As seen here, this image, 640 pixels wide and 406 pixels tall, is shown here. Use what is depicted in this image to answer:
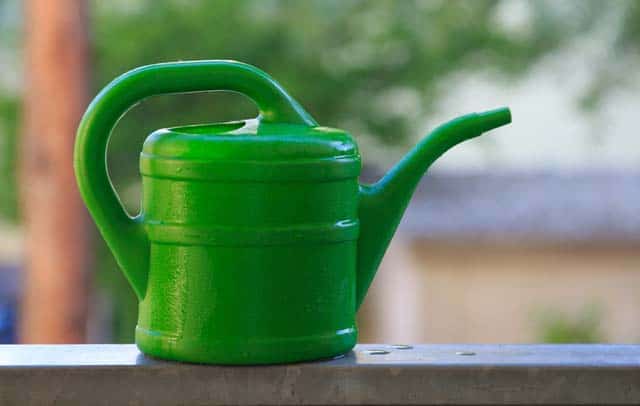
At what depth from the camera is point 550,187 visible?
1176 centimetres

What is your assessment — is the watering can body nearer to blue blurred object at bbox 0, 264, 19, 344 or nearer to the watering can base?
the watering can base

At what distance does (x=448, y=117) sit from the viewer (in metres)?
10.1

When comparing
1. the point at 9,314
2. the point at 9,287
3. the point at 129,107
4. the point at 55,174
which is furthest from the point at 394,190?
the point at 9,287

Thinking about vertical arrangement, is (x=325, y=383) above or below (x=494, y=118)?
below

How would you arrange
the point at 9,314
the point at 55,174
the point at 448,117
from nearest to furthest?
1. the point at 55,174
2. the point at 9,314
3. the point at 448,117

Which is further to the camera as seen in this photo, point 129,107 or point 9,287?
point 9,287

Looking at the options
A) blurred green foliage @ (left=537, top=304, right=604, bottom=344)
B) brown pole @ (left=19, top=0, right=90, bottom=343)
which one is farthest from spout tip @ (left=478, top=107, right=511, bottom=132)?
blurred green foliage @ (left=537, top=304, right=604, bottom=344)

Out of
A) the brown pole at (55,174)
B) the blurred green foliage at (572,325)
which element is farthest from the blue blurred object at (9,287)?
the blurred green foliage at (572,325)

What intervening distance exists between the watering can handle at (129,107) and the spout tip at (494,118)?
150 mm

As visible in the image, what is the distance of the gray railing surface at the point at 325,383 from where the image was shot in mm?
918

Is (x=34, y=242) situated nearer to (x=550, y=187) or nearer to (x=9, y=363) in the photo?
(x=9, y=363)

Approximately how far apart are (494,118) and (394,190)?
105 mm

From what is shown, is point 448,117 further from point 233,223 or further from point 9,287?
point 233,223

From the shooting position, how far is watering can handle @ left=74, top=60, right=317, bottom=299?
3.05ft
